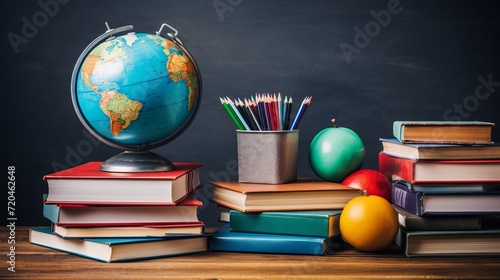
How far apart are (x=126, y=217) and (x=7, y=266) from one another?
28cm

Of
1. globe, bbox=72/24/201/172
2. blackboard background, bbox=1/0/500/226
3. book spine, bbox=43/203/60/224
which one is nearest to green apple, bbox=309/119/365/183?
globe, bbox=72/24/201/172

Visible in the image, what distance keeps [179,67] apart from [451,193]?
72 cm

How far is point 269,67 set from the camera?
2.11 metres

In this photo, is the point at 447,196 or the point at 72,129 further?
the point at 72,129

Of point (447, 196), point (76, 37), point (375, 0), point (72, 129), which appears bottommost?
point (447, 196)

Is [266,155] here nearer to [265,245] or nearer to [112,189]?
[265,245]

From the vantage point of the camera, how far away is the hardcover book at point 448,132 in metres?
1.42

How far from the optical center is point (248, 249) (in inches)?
55.0

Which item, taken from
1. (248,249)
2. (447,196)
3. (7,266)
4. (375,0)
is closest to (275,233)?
(248,249)

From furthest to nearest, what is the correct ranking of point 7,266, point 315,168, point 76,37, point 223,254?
1. point 76,37
2. point 315,168
3. point 223,254
4. point 7,266

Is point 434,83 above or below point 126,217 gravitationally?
above

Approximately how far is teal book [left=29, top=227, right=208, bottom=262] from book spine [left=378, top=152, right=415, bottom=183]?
519 mm

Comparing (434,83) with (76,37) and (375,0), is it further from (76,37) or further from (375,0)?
(76,37)

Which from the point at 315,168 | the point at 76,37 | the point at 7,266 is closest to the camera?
the point at 7,266
